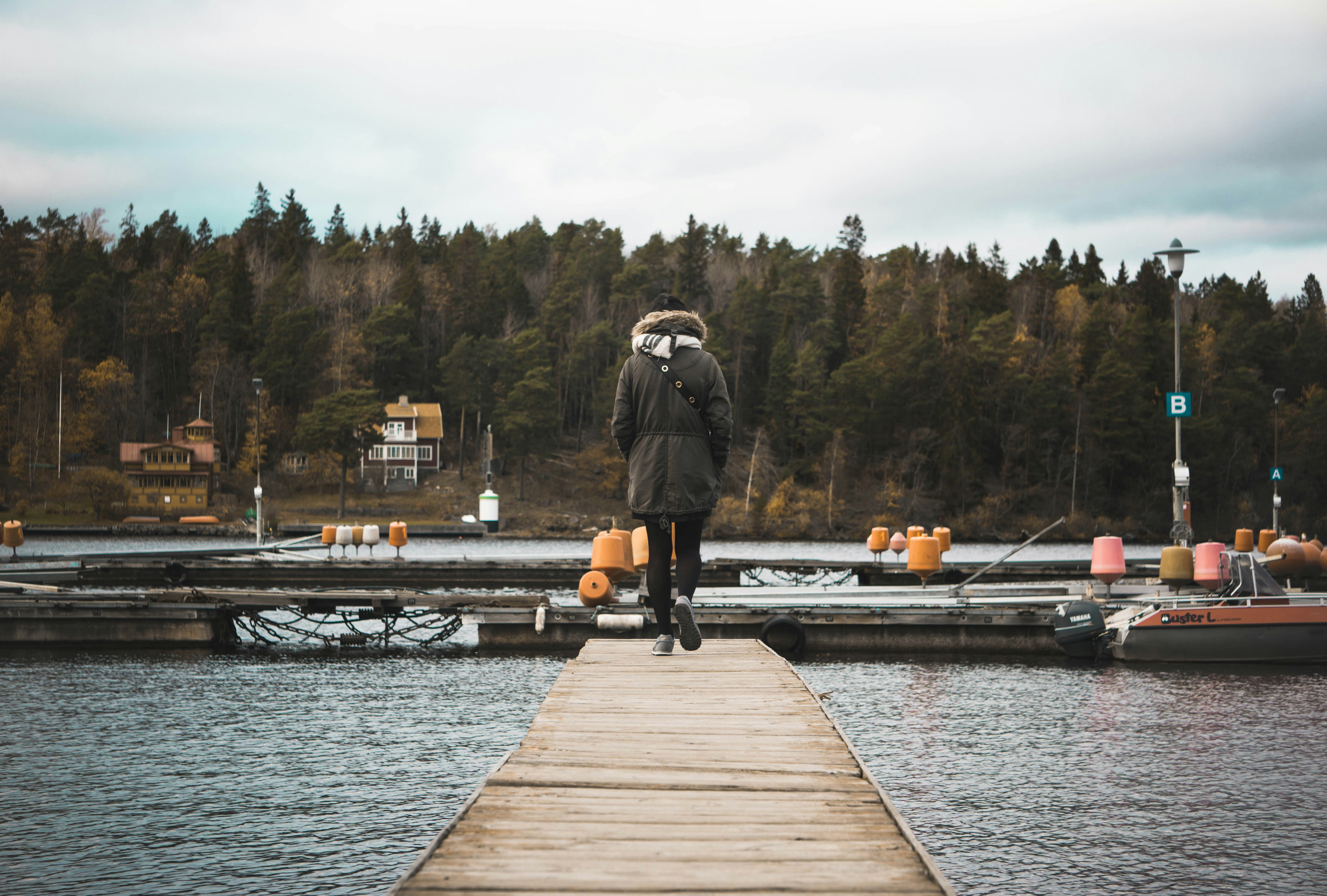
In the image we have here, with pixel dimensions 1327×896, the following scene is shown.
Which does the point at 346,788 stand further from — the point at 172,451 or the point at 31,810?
the point at 172,451

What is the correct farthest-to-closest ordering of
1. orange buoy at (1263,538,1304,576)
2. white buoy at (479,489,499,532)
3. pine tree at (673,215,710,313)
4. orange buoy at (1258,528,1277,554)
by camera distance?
pine tree at (673,215,710,313)
white buoy at (479,489,499,532)
orange buoy at (1258,528,1277,554)
orange buoy at (1263,538,1304,576)

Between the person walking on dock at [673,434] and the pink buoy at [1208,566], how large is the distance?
16.8 m

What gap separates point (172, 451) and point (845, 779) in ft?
319

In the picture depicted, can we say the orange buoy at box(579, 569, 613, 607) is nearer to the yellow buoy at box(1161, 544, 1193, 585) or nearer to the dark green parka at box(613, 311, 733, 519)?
the yellow buoy at box(1161, 544, 1193, 585)

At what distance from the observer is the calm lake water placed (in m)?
8.91

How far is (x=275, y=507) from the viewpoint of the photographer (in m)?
94.9

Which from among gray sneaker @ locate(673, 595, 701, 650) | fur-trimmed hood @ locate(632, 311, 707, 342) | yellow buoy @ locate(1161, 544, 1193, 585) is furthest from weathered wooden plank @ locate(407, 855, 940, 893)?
yellow buoy @ locate(1161, 544, 1193, 585)

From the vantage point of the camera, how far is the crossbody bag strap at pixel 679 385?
7.34 m

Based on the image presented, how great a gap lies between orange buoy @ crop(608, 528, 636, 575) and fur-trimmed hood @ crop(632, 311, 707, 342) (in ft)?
43.4

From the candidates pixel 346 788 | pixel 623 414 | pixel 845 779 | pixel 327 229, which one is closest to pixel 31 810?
pixel 346 788

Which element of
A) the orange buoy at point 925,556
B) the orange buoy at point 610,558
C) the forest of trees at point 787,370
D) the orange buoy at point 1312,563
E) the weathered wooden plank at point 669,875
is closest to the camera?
the weathered wooden plank at point 669,875

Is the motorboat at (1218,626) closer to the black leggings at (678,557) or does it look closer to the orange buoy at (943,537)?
the orange buoy at (943,537)

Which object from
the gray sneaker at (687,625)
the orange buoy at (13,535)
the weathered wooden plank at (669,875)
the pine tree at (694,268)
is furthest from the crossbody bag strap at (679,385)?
the pine tree at (694,268)

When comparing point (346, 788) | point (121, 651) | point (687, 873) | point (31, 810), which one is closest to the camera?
point (687, 873)
